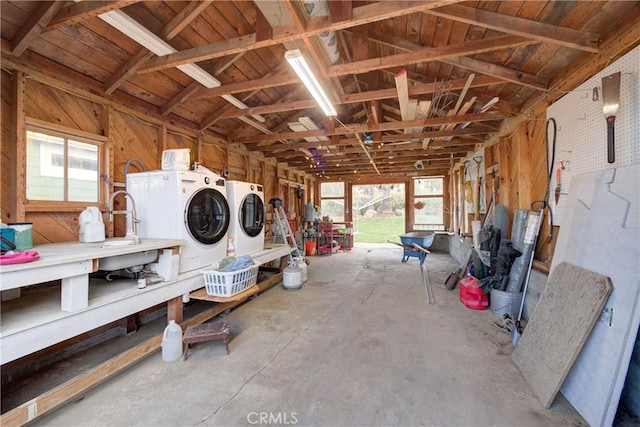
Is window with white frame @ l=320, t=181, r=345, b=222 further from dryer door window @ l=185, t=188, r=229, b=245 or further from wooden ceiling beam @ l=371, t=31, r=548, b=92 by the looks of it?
wooden ceiling beam @ l=371, t=31, r=548, b=92

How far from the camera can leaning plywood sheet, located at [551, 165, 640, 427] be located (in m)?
1.53

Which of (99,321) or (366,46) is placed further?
(366,46)

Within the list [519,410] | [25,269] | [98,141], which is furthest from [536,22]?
[98,141]

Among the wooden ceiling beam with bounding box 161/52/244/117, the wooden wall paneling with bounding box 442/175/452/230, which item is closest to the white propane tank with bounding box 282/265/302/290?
the wooden ceiling beam with bounding box 161/52/244/117

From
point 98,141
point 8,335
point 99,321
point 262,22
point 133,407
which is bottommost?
point 133,407

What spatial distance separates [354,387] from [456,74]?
12.0 ft

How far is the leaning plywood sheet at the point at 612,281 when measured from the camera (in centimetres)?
153

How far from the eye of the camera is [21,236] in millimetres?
1847

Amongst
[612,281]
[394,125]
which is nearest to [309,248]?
[394,125]

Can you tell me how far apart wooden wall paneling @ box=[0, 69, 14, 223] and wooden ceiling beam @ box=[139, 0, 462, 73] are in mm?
1050

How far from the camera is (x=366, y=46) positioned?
2.79m

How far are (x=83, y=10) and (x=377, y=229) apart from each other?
12044 mm

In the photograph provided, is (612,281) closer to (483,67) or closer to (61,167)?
(483,67)

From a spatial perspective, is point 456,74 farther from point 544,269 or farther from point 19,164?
point 19,164
